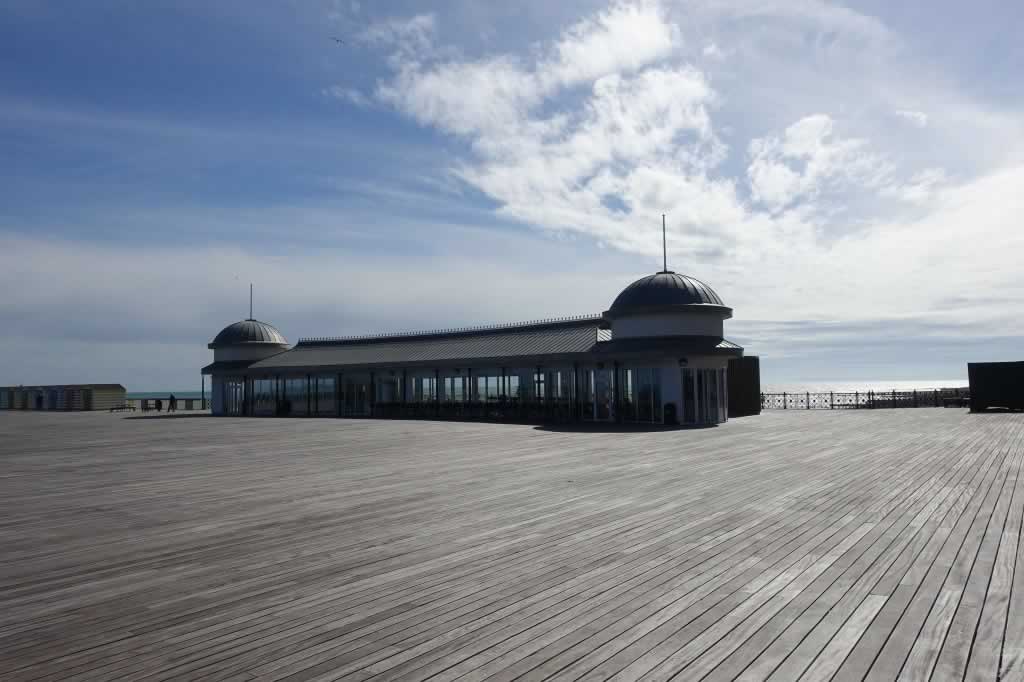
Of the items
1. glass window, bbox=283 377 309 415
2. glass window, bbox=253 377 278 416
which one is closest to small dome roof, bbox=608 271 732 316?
glass window, bbox=283 377 309 415

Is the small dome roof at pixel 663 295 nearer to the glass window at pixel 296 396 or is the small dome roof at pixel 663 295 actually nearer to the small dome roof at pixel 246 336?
the glass window at pixel 296 396

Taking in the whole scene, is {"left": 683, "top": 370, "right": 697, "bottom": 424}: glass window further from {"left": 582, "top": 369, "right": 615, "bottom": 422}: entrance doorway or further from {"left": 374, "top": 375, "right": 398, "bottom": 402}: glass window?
{"left": 374, "top": 375, "right": 398, "bottom": 402}: glass window

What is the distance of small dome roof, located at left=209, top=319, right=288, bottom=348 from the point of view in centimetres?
4744

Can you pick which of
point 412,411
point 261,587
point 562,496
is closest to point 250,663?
point 261,587

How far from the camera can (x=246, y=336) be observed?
156 feet

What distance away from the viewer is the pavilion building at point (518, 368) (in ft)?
96.9

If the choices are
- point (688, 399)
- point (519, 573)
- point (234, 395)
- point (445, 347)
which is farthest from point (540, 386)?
point (519, 573)

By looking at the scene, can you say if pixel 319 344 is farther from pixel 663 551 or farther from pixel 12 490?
pixel 663 551

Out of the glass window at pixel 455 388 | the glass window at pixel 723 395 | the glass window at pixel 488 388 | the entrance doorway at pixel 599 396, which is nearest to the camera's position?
the glass window at pixel 723 395

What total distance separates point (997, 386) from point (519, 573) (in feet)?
117

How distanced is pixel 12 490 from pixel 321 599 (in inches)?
372

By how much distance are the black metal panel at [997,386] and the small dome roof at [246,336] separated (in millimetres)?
40090

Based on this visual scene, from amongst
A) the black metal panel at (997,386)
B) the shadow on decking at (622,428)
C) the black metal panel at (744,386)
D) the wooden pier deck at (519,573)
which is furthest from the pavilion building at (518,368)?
the wooden pier deck at (519,573)

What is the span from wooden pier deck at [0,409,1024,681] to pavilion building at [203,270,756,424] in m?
15.4
